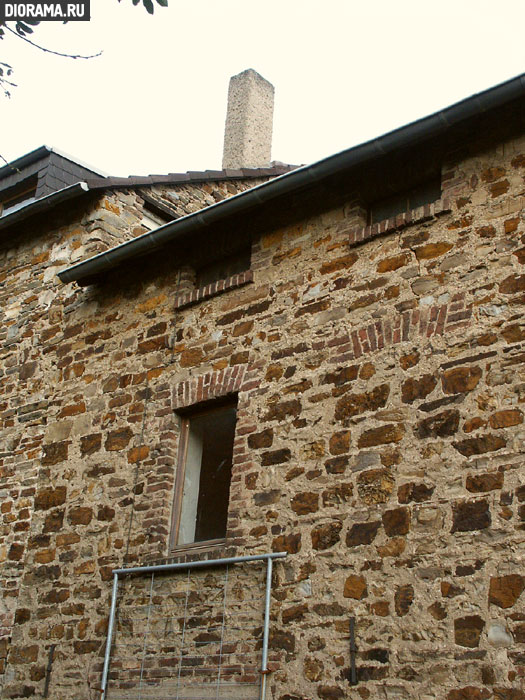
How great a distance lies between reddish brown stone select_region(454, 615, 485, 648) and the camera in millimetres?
4703

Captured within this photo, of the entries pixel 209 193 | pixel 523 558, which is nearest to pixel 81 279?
pixel 209 193

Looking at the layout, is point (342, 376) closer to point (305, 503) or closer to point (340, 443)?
point (340, 443)

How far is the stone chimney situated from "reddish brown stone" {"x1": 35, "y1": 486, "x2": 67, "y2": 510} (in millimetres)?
7488

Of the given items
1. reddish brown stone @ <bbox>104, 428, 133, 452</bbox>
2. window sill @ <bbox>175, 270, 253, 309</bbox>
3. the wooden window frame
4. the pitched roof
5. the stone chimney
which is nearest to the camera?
the wooden window frame

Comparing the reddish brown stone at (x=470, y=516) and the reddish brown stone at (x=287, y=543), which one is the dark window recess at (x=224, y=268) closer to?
the reddish brown stone at (x=287, y=543)

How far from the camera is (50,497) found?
7418 millimetres

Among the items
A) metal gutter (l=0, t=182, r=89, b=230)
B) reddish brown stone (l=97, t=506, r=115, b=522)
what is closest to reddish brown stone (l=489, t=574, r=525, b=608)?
reddish brown stone (l=97, t=506, r=115, b=522)

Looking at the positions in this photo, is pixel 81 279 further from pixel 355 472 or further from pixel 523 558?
pixel 523 558

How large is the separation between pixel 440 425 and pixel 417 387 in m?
0.33

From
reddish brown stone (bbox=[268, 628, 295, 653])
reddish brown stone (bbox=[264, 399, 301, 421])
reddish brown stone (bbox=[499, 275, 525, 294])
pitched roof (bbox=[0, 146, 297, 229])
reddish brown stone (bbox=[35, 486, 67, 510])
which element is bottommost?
reddish brown stone (bbox=[268, 628, 295, 653])

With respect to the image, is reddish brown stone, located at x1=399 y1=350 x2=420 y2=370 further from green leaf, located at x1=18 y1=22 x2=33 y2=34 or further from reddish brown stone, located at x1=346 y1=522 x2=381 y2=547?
green leaf, located at x1=18 y1=22 x2=33 y2=34

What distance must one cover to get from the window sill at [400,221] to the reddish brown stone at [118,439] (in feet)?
8.14

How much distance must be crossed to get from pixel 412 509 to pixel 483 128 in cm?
280

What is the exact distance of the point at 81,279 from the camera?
8203 mm
